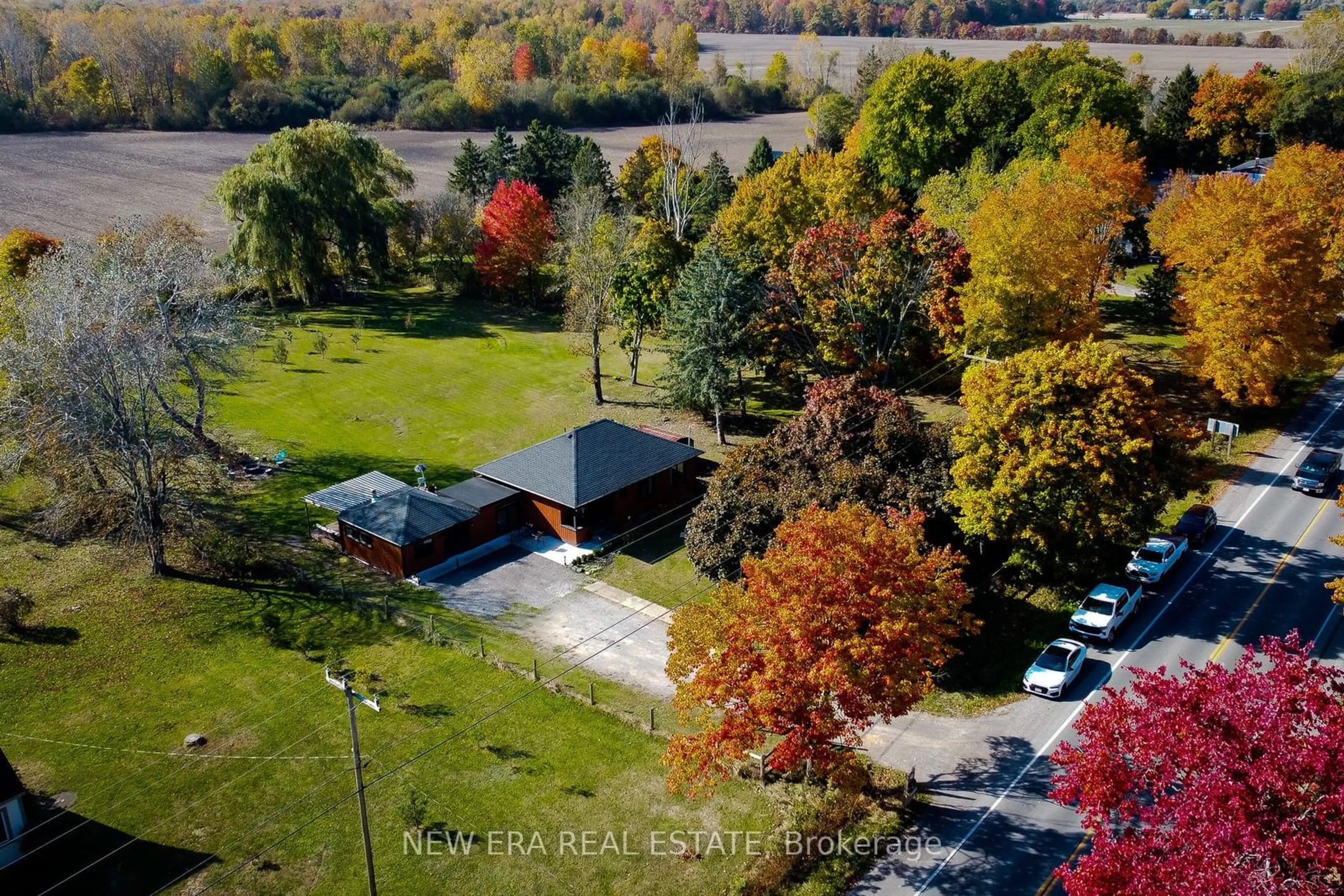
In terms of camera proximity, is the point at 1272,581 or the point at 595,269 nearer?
the point at 1272,581

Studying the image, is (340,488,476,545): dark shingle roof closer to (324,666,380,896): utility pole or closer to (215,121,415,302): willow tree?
(324,666,380,896): utility pole

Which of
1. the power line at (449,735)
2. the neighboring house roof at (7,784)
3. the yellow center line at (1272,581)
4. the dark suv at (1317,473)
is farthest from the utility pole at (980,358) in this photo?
the neighboring house roof at (7,784)

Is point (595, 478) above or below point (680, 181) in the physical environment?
below

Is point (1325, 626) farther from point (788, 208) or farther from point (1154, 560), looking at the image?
point (788, 208)

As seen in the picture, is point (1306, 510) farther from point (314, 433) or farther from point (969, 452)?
point (314, 433)

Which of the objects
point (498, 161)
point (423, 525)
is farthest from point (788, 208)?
point (498, 161)

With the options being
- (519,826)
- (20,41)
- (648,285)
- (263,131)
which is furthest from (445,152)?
(519,826)

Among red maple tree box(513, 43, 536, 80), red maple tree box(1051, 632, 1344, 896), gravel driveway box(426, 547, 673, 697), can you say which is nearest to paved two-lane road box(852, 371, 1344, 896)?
red maple tree box(1051, 632, 1344, 896)

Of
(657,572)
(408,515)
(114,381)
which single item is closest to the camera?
(114,381)
